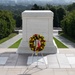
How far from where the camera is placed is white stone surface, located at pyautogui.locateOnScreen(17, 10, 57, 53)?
10.9m

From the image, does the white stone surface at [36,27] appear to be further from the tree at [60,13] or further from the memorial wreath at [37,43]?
the tree at [60,13]

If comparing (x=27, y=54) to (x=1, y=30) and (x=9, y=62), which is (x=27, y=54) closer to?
(x=9, y=62)

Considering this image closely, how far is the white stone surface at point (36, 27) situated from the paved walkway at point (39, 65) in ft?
1.47

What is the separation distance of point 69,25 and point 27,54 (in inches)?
487

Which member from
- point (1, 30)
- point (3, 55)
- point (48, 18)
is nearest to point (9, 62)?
point (3, 55)

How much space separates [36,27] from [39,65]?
2.59 metres

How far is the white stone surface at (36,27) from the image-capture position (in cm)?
1094

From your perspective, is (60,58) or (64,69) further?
(60,58)

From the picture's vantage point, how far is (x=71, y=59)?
9969 mm

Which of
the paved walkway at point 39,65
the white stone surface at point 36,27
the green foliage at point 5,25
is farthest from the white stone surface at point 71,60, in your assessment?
the green foliage at point 5,25

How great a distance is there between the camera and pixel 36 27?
36.4 ft

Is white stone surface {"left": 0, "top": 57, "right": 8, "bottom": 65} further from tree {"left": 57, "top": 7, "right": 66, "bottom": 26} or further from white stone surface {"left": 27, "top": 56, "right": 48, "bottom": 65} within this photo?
tree {"left": 57, "top": 7, "right": 66, "bottom": 26}

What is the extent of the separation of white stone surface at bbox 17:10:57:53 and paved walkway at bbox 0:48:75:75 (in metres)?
0.45

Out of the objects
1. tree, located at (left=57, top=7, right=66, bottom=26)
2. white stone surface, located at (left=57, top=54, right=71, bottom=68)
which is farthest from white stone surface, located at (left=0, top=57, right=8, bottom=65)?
tree, located at (left=57, top=7, right=66, bottom=26)
